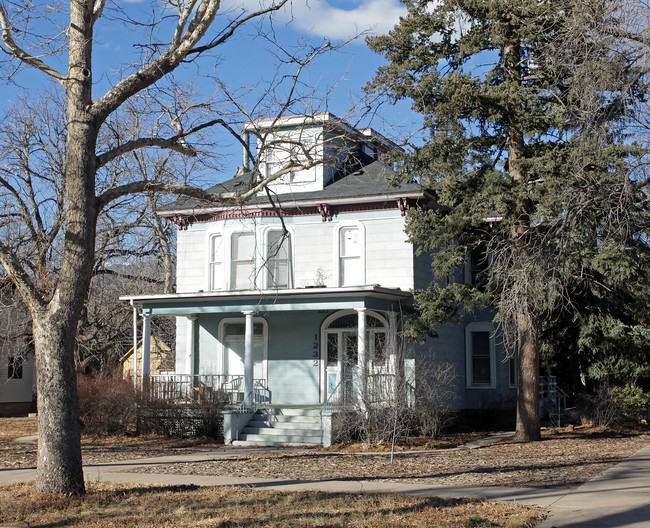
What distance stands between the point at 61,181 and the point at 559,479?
66.3 feet

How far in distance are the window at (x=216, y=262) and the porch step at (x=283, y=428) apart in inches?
186

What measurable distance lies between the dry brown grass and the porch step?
322 inches

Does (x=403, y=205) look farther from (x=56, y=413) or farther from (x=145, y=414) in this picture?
(x=56, y=413)

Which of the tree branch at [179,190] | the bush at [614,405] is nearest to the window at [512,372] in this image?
the bush at [614,405]

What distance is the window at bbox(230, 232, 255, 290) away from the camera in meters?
22.1

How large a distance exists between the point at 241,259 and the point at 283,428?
5.72 metres

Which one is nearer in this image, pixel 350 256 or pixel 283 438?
pixel 283 438

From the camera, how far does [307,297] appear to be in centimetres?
1944

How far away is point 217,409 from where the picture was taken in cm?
1927

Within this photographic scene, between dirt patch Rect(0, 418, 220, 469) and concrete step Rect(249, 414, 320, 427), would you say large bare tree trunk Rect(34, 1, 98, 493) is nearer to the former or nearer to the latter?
dirt patch Rect(0, 418, 220, 469)

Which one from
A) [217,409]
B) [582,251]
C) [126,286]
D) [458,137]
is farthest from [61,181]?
[582,251]

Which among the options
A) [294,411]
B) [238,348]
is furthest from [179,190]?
[238,348]

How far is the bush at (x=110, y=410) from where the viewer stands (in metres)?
19.5

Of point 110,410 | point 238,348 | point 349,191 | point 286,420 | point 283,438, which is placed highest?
point 349,191
